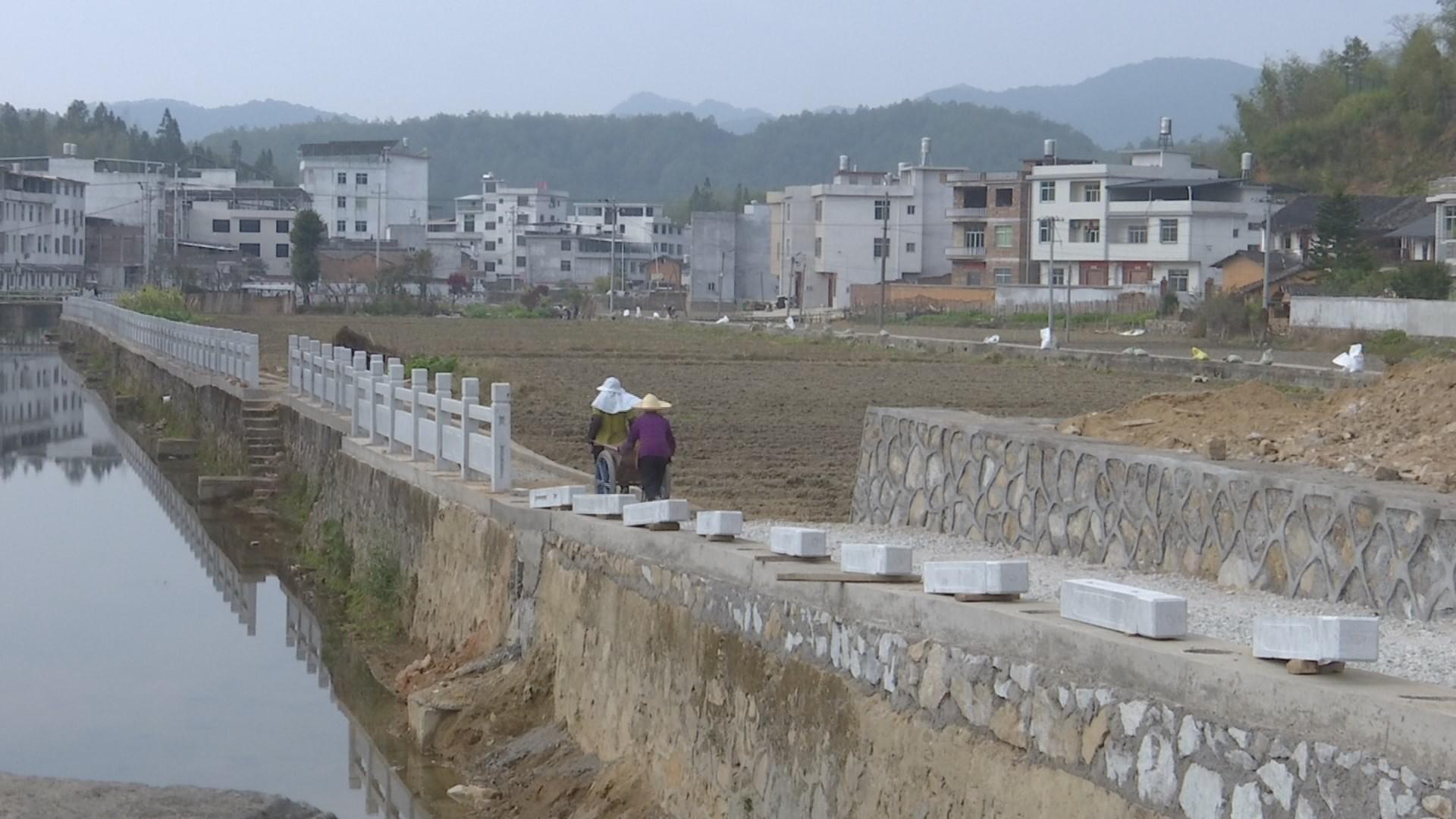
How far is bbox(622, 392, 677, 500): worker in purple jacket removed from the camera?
13.8m

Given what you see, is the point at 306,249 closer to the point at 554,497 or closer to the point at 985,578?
the point at 554,497

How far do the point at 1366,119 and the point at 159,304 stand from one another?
5617 cm

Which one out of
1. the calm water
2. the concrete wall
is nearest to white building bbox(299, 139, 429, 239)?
the concrete wall

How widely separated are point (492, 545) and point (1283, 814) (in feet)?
29.9

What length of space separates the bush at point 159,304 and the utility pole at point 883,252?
2413 centimetres

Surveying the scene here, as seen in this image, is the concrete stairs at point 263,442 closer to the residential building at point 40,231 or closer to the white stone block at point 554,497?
the white stone block at point 554,497

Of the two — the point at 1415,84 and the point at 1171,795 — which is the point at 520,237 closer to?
the point at 1415,84

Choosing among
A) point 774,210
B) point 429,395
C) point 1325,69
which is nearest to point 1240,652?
point 429,395

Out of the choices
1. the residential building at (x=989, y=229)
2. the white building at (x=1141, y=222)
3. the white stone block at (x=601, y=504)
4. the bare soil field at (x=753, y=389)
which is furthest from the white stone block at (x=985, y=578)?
the residential building at (x=989, y=229)

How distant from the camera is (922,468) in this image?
571 inches

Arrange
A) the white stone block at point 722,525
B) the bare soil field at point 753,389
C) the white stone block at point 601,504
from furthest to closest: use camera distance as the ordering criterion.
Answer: the bare soil field at point 753,389 < the white stone block at point 601,504 < the white stone block at point 722,525

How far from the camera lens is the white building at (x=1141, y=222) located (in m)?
78.1

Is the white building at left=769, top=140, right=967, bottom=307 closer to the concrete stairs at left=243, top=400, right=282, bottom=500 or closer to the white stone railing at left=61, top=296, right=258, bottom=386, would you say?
the white stone railing at left=61, top=296, right=258, bottom=386

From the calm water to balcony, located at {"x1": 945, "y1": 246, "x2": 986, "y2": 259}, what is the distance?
64.7 meters
